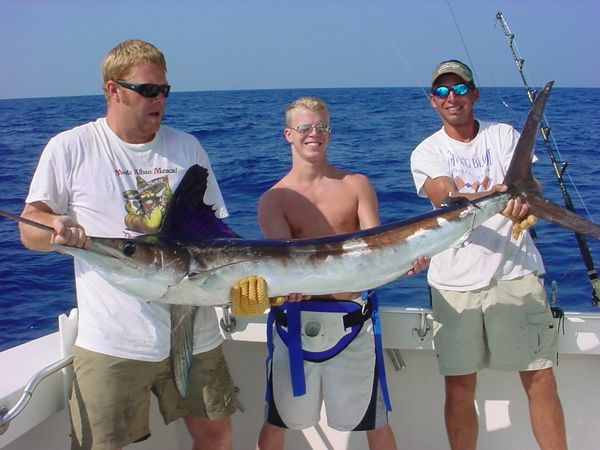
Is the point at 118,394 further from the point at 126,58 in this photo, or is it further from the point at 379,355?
the point at 126,58

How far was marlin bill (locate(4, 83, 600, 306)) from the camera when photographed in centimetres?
226

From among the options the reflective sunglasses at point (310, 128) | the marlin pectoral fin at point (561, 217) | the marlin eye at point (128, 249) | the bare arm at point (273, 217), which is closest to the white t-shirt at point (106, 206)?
the marlin eye at point (128, 249)

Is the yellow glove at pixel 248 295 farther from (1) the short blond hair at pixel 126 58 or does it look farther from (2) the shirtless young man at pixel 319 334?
(1) the short blond hair at pixel 126 58

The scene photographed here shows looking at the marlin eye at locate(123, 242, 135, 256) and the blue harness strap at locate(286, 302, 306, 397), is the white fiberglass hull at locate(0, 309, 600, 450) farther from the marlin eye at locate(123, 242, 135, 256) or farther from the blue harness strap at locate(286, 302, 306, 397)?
the marlin eye at locate(123, 242, 135, 256)

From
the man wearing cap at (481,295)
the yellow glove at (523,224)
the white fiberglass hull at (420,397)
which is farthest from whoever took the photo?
the white fiberglass hull at (420,397)

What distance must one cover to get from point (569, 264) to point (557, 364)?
3.54 metres

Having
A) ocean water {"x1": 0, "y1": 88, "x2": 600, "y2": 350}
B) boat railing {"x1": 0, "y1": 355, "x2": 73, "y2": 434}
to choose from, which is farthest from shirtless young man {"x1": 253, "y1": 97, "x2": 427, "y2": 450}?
ocean water {"x1": 0, "y1": 88, "x2": 600, "y2": 350}

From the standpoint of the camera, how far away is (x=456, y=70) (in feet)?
9.97

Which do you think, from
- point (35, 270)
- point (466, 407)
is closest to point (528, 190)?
point (466, 407)

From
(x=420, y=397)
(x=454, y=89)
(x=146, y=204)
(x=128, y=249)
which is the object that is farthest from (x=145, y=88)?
(x=420, y=397)

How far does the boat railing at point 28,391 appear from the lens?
2.36m

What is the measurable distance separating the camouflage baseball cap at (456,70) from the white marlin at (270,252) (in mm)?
501

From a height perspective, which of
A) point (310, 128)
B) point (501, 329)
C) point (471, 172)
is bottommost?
point (501, 329)

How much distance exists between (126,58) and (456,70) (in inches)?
58.7
